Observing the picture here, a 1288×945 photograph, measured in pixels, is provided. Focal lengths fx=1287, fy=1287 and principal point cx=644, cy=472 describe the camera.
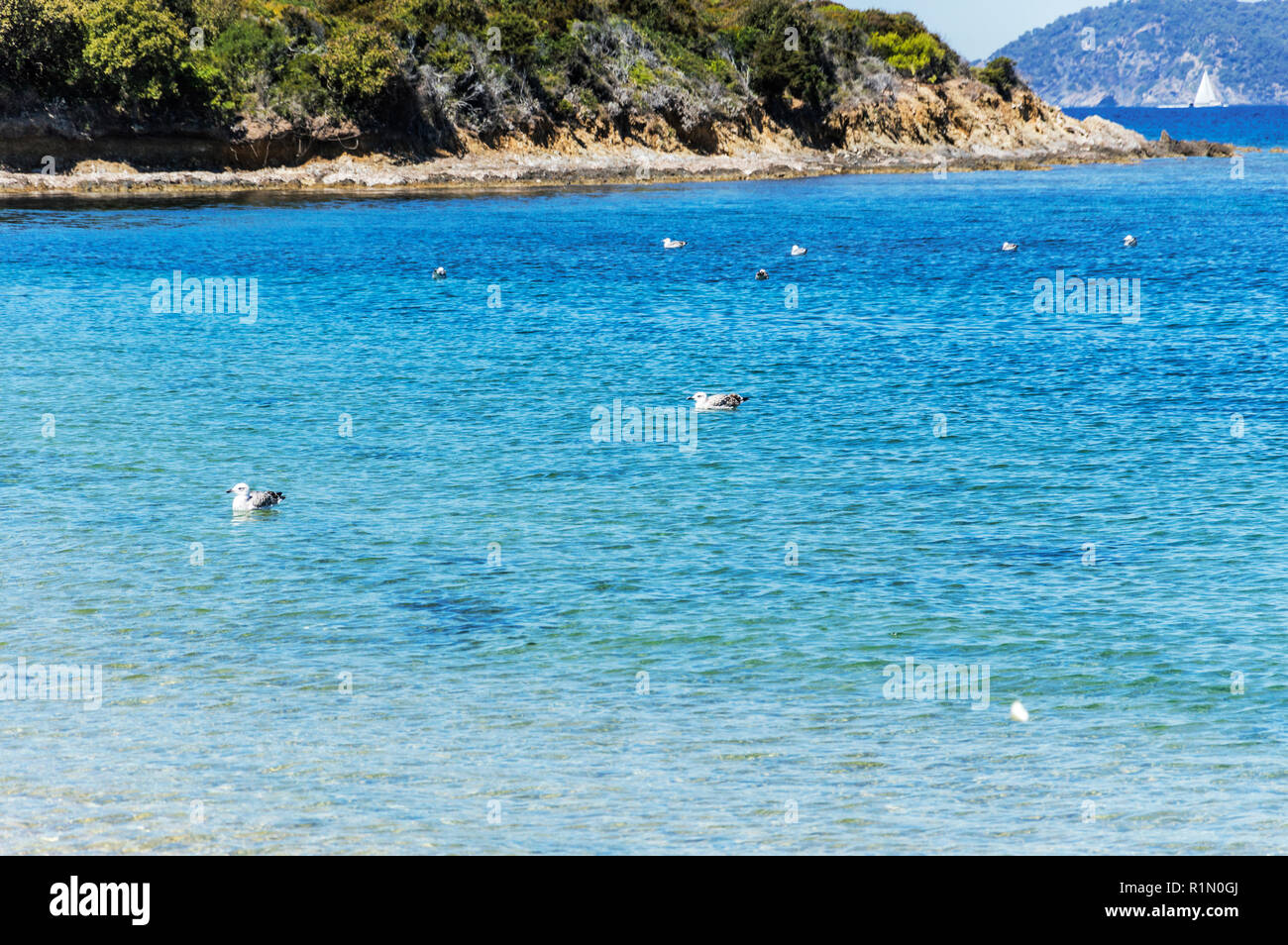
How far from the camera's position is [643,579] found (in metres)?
16.4

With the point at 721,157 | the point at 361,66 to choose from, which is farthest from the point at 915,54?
the point at 361,66

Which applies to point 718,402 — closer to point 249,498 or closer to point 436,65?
point 249,498

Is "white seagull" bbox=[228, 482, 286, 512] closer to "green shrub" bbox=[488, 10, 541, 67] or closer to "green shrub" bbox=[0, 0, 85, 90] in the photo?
"green shrub" bbox=[0, 0, 85, 90]

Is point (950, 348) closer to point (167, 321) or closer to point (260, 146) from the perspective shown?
point (167, 321)

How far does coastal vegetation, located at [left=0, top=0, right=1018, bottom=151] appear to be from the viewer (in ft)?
257

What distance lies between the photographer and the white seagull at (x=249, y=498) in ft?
62.6

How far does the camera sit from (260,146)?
3408 inches

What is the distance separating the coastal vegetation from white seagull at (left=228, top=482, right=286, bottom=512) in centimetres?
6743

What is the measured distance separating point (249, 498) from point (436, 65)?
262 ft

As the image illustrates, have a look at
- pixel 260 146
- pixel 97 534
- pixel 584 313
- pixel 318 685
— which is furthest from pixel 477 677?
pixel 260 146

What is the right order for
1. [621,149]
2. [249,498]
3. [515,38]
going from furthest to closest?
[621,149], [515,38], [249,498]

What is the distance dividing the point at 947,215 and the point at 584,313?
37579 mm

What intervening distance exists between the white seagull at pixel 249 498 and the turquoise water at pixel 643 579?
313 mm

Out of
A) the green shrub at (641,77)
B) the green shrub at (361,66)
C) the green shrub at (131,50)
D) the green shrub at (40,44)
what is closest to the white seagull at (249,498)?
the green shrub at (131,50)
